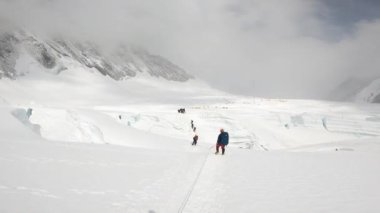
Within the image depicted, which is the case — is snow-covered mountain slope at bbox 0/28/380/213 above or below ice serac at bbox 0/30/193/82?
below

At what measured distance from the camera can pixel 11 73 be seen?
14225cm

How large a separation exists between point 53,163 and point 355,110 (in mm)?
77171

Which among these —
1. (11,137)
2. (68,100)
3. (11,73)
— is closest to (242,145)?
(11,137)

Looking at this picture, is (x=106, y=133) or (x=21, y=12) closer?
(x=106, y=133)

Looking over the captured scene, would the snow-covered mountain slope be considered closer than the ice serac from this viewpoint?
Yes

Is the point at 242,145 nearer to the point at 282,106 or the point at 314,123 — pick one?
the point at 314,123

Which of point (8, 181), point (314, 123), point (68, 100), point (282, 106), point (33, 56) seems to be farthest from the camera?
point (33, 56)

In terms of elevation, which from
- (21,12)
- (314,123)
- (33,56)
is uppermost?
(21,12)

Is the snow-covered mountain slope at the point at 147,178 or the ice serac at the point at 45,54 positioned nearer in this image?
the snow-covered mountain slope at the point at 147,178

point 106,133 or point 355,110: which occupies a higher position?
point 355,110

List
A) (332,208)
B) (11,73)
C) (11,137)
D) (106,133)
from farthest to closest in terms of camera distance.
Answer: (11,73) < (106,133) < (11,137) < (332,208)

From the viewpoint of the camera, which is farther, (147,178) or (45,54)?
(45,54)

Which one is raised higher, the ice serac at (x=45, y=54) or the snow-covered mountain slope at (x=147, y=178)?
the ice serac at (x=45, y=54)

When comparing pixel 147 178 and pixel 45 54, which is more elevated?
pixel 45 54
